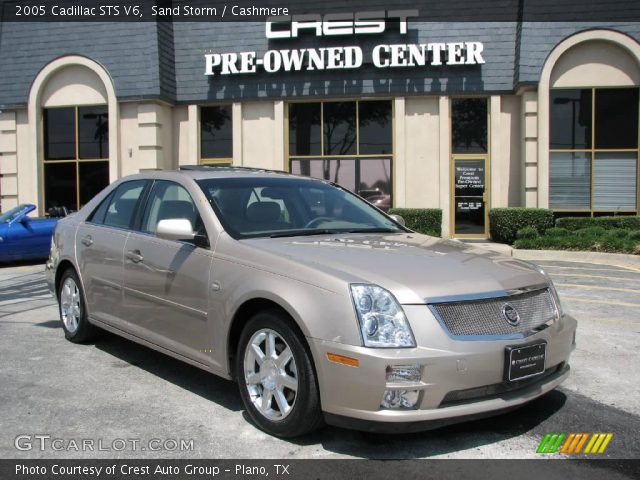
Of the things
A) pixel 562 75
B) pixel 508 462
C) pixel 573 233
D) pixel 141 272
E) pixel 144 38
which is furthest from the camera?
pixel 144 38

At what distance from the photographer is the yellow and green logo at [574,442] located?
141 inches

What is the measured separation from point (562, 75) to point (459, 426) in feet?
47.8

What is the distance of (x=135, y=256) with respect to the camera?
492cm

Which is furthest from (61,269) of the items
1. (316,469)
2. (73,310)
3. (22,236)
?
(22,236)

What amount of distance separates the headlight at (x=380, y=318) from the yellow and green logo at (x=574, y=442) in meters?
1.09

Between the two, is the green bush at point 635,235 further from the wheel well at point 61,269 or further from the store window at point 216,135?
the wheel well at point 61,269

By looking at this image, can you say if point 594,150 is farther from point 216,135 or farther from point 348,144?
point 216,135

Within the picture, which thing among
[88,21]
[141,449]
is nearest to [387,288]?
[141,449]

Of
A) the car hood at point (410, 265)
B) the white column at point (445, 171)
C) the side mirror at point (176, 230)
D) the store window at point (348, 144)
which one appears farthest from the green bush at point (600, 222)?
the side mirror at point (176, 230)

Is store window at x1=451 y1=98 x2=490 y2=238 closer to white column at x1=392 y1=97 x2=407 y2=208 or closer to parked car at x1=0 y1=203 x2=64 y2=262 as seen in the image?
white column at x1=392 y1=97 x2=407 y2=208

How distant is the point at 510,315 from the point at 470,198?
14199 millimetres

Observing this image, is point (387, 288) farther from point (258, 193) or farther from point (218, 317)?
point (258, 193)

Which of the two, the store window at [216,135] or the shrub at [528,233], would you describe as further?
the store window at [216,135]

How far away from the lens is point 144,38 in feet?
57.4
